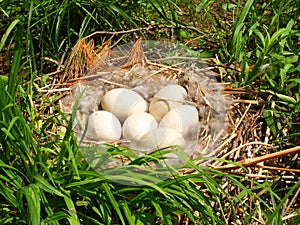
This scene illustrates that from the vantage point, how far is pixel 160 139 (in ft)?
7.77

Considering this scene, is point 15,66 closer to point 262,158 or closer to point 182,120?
point 182,120

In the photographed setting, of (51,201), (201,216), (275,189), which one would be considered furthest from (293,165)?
(51,201)

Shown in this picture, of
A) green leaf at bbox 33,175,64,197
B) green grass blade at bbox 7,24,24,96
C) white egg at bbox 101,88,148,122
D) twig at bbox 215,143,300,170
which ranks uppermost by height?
green grass blade at bbox 7,24,24,96

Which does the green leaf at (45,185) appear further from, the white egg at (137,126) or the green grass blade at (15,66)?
the white egg at (137,126)

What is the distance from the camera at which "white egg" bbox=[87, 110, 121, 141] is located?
243cm

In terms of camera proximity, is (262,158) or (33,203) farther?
(262,158)

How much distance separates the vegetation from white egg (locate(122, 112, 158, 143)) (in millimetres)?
233

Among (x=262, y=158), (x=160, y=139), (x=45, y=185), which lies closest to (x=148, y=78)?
(x=160, y=139)

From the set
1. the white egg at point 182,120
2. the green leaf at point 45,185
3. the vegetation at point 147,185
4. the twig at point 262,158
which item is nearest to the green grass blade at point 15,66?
the vegetation at point 147,185

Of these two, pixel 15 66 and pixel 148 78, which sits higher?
pixel 15 66

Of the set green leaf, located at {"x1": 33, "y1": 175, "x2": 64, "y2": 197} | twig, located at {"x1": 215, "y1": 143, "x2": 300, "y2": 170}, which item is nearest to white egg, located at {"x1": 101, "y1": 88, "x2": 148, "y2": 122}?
twig, located at {"x1": 215, "y1": 143, "x2": 300, "y2": 170}

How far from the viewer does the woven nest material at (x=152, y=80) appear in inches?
100

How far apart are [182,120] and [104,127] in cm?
28

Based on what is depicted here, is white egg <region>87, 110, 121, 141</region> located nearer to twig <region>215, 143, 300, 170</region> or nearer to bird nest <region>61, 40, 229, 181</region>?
bird nest <region>61, 40, 229, 181</region>
